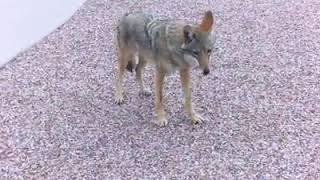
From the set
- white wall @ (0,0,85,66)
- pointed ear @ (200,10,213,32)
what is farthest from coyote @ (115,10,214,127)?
white wall @ (0,0,85,66)

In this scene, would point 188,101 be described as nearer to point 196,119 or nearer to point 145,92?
point 196,119

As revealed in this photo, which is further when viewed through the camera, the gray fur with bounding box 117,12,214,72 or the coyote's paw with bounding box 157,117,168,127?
the coyote's paw with bounding box 157,117,168,127

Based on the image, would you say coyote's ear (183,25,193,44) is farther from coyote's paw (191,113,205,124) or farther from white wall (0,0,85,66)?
white wall (0,0,85,66)

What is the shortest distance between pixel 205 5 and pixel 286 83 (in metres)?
2.37

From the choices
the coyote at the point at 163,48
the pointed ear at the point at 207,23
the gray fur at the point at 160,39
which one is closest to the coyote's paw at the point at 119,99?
the coyote at the point at 163,48

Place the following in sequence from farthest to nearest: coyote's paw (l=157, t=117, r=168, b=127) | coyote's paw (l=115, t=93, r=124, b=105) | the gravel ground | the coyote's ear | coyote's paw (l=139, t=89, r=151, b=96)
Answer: coyote's paw (l=139, t=89, r=151, b=96), coyote's paw (l=115, t=93, r=124, b=105), coyote's paw (l=157, t=117, r=168, b=127), the gravel ground, the coyote's ear

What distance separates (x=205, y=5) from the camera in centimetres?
710

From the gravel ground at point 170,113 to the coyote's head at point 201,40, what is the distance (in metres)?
0.76

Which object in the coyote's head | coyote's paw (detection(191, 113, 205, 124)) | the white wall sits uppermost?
the coyote's head

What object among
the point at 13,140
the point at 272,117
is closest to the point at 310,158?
the point at 272,117

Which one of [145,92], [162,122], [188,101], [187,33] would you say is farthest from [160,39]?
[145,92]

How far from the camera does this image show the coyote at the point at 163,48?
385cm

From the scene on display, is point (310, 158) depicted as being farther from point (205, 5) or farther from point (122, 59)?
point (205, 5)

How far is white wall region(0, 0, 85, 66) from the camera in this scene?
5715 mm
